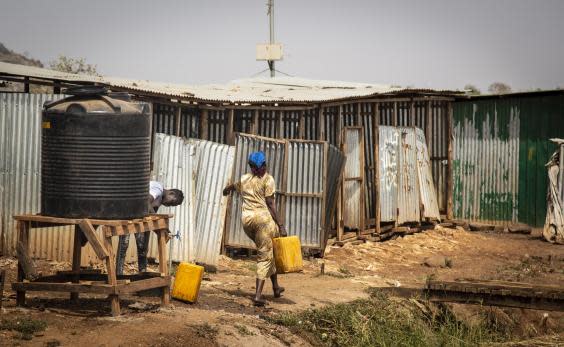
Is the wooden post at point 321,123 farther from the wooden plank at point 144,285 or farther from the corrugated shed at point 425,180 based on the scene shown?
the wooden plank at point 144,285

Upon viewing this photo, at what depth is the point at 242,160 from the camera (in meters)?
15.1

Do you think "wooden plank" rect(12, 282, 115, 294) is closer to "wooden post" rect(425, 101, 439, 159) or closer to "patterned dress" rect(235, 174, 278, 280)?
"patterned dress" rect(235, 174, 278, 280)

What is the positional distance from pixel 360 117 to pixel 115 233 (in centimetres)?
957

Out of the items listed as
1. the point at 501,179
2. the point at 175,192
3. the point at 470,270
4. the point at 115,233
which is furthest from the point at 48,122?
the point at 501,179

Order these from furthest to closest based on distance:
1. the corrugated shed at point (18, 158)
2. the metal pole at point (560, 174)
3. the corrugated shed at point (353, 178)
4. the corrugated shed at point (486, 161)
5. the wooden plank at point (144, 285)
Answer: the corrugated shed at point (486, 161)
the metal pole at point (560, 174)
the corrugated shed at point (353, 178)
the corrugated shed at point (18, 158)
the wooden plank at point (144, 285)

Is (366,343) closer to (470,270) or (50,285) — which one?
(50,285)

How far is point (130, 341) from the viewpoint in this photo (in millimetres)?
7922

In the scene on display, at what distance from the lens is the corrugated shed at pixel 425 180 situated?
1920cm

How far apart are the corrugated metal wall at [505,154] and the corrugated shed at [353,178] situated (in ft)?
12.7

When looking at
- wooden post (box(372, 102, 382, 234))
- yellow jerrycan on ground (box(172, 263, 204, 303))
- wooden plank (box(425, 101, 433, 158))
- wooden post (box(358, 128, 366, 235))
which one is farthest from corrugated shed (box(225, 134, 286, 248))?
wooden plank (box(425, 101, 433, 158))

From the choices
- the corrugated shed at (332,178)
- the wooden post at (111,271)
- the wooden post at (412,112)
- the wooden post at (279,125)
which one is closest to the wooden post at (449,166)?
the wooden post at (412,112)

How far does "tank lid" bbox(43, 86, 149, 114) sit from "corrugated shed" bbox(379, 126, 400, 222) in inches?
375

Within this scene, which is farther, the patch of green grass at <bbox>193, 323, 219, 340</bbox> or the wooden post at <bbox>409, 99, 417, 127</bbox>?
the wooden post at <bbox>409, 99, 417, 127</bbox>

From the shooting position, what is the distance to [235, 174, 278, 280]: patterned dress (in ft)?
34.4
